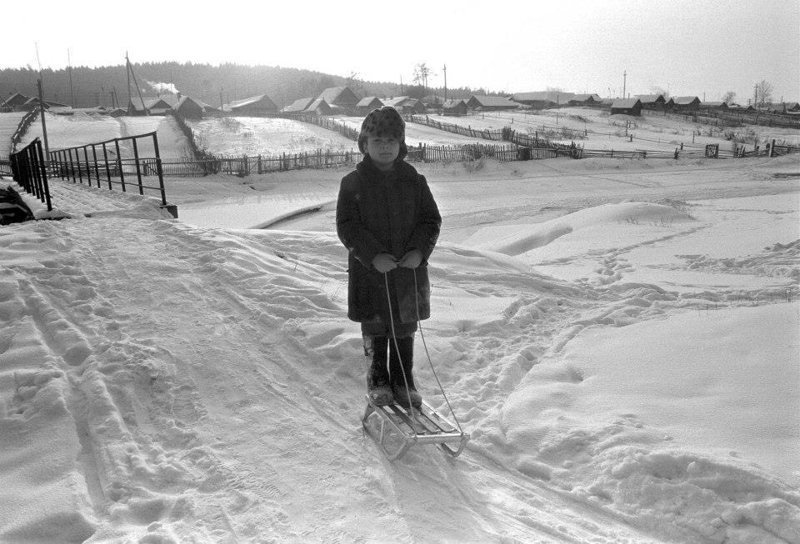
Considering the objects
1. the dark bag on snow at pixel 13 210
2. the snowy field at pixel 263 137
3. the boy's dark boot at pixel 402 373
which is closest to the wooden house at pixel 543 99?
the snowy field at pixel 263 137

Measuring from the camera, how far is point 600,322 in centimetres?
525

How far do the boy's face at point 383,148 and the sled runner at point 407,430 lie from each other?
140 centimetres

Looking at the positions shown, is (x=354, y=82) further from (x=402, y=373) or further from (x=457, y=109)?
(x=402, y=373)

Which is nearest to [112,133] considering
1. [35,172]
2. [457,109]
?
[35,172]

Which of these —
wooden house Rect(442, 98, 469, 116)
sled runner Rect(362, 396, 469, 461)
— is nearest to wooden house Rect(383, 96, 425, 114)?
wooden house Rect(442, 98, 469, 116)

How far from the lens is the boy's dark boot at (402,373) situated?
3.16m

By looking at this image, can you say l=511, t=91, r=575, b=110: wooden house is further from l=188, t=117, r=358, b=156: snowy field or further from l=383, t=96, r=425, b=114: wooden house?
l=188, t=117, r=358, b=156: snowy field

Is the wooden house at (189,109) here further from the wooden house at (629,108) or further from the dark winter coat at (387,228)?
the dark winter coat at (387,228)

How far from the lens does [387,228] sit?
9.79 feet

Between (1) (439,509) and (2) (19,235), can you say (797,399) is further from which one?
(2) (19,235)

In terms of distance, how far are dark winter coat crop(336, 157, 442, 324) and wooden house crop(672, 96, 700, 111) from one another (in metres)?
86.5

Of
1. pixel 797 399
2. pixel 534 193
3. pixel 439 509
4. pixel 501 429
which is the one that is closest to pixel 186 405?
pixel 439 509

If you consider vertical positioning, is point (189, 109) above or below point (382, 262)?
above

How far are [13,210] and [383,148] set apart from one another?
10080 millimetres
